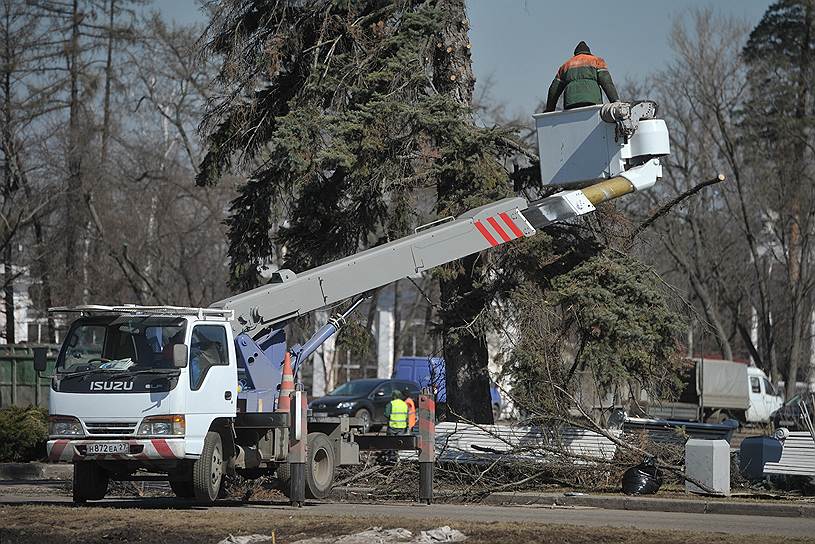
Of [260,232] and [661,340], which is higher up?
[260,232]

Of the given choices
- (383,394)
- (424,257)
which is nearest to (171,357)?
(424,257)

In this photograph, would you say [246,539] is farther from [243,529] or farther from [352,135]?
[352,135]

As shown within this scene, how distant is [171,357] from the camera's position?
42.7 feet

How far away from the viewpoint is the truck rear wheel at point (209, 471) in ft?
42.4

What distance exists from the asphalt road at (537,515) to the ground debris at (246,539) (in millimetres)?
2235

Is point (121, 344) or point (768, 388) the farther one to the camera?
point (768, 388)

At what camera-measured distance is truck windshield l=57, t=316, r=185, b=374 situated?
13.2 m

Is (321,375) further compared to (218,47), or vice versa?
(321,375)

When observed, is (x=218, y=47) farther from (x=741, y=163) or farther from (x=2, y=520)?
(x=741, y=163)

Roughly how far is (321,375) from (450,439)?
37186mm

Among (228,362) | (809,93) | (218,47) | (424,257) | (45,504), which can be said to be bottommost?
(45,504)

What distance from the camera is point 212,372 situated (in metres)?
13.2

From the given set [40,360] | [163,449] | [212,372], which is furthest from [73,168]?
[163,449]

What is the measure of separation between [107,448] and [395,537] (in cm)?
429
